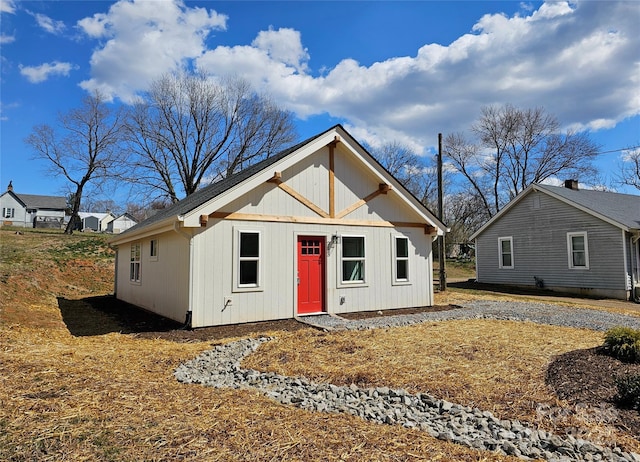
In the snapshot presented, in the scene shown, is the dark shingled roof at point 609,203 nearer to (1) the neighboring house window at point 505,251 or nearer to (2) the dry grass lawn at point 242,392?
(1) the neighboring house window at point 505,251

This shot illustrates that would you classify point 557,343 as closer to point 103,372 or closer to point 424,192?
point 103,372

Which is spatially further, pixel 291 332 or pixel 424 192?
pixel 424 192

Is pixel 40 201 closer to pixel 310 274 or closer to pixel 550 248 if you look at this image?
pixel 310 274

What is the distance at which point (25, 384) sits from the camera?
4.38 meters

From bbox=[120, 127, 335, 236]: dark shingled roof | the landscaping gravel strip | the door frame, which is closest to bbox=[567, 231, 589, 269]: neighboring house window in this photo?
the door frame

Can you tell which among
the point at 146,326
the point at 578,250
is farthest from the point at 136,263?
the point at 578,250

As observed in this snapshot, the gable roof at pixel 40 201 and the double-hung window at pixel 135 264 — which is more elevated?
the gable roof at pixel 40 201

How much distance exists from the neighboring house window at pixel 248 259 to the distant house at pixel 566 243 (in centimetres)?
1510

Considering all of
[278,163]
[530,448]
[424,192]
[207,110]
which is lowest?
[530,448]

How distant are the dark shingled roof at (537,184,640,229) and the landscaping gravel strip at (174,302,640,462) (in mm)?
16340

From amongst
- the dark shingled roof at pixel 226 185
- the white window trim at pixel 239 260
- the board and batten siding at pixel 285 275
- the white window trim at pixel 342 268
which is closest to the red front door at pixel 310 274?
the board and batten siding at pixel 285 275

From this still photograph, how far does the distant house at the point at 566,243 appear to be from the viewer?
1656 centimetres

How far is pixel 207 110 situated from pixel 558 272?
96.3 feet

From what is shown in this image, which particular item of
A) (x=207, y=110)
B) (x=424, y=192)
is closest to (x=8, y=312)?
(x=207, y=110)
